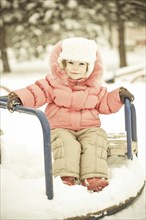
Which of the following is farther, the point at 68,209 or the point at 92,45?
the point at 92,45

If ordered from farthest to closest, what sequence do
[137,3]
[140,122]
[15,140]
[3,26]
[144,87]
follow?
[3,26], [137,3], [144,87], [140,122], [15,140]

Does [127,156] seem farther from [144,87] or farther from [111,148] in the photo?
[144,87]

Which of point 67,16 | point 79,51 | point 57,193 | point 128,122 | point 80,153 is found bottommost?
point 57,193

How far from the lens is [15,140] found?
189 inches

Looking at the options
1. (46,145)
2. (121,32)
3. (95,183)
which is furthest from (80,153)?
(121,32)

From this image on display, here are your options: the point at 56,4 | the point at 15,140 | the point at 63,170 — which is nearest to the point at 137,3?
the point at 56,4

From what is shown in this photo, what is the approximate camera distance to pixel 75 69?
129 inches

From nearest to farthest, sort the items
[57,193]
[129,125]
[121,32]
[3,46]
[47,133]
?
[47,133] < [57,193] < [129,125] < [121,32] < [3,46]

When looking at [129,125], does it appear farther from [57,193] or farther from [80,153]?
[57,193]

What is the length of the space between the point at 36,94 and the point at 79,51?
1.73 ft

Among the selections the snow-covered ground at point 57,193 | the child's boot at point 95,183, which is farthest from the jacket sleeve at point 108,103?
the child's boot at point 95,183

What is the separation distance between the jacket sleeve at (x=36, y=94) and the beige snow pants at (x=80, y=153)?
280mm

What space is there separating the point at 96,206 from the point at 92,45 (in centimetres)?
142

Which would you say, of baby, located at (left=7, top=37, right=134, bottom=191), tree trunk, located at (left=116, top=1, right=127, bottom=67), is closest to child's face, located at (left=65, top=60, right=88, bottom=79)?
baby, located at (left=7, top=37, right=134, bottom=191)
